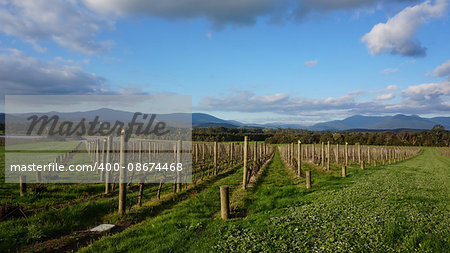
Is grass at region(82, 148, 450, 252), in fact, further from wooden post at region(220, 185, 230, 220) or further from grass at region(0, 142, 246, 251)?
grass at region(0, 142, 246, 251)

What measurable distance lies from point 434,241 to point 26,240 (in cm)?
1091

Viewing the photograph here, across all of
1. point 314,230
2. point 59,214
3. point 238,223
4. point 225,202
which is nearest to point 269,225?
point 238,223

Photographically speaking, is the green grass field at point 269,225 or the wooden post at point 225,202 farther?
the wooden post at point 225,202

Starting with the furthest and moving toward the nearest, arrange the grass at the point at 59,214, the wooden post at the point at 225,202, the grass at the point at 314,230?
1. the wooden post at the point at 225,202
2. the grass at the point at 59,214
3. the grass at the point at 314,230

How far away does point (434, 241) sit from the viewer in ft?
18.2

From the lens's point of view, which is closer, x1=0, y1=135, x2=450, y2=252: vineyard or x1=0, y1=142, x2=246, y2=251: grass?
x1=0, y1=135, x2=450, y2=252: vineyard

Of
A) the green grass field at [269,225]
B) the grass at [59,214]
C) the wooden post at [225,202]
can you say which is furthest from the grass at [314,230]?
the grass at [59,214]

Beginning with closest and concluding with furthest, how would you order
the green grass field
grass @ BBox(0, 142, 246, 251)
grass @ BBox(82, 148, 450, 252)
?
grass @ BBox(82, 148, 450, 252) → the green grass field → grass @ BBox(0, 142, 246, 251)

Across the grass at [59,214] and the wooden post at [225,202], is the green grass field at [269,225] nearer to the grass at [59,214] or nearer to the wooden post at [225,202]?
the grass at [59,214]

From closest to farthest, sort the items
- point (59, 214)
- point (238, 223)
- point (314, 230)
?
1. point (314, 230)
2. point (238, 223)
3. point (59, 214)

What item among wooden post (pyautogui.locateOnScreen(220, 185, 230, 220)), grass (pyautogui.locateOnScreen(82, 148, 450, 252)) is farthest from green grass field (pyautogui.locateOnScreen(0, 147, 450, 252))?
wooden post (pyautogui.locateOnScreen(220, 185, 230, 220))

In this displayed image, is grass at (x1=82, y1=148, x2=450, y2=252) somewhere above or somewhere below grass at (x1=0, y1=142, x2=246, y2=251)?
above

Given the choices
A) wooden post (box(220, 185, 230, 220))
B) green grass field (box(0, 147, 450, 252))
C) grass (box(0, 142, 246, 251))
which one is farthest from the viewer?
wooden post (box(220, 185, 230, 220))

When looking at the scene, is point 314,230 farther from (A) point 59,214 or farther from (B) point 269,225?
(A) point 59,214
